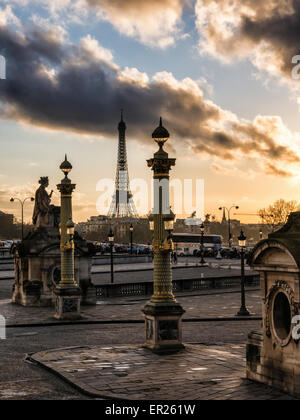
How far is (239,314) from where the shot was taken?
80.3ft

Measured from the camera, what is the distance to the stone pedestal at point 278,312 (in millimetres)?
10258

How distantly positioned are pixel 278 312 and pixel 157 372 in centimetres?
307

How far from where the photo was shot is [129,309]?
27125mm

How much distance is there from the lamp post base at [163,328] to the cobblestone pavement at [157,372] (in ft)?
1.04

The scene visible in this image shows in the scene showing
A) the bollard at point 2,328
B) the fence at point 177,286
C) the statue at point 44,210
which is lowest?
the bollard at point 2,328

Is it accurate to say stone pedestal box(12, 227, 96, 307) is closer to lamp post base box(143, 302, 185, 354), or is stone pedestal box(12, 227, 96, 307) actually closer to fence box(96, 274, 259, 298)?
fence box(96, 274, 259, 298)

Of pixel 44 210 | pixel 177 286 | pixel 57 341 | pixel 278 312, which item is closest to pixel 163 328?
pixel 57 341

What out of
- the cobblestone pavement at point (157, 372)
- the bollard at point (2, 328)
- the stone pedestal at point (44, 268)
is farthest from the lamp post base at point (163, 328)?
the stone pedestal at point (44, 268)

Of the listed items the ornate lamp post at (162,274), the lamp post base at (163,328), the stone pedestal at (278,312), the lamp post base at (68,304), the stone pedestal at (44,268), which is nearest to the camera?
the stone pedestal at (278,312)

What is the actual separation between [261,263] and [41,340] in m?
9.42

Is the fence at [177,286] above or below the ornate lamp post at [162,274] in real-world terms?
below

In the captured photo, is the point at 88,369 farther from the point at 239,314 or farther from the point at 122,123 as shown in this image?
the point at 122,123

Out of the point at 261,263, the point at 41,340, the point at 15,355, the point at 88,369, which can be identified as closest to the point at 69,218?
the point at 41,340

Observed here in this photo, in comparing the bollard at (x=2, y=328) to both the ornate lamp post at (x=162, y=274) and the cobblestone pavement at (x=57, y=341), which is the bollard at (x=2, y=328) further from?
the ornate lamp post at (x=162, y=274)
